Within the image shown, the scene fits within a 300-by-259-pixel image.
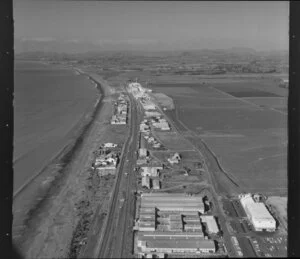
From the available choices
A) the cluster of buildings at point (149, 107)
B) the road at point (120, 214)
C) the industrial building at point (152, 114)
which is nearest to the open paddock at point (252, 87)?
the cluster of buildings at point (149, 107)

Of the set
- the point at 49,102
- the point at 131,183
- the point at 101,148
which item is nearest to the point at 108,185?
the point at 131,183

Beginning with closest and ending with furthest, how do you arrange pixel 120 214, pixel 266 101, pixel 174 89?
pixel 120 214
pixel 266 101
pixel 174 89

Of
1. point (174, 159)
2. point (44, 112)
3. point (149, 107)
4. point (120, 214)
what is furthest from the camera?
point (149, 107)

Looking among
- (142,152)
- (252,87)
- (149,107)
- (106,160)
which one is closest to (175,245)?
(106,160)

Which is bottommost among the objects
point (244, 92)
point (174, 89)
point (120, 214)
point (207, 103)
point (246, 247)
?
point (120, 214)

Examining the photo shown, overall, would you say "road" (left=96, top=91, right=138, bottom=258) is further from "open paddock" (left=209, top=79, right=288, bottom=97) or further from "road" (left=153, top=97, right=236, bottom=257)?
"open paddock" (left=209, top=79, right=288, bottom=97)

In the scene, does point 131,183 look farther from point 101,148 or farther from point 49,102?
point 49,102

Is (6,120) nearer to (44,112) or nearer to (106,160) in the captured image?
(106,160)
